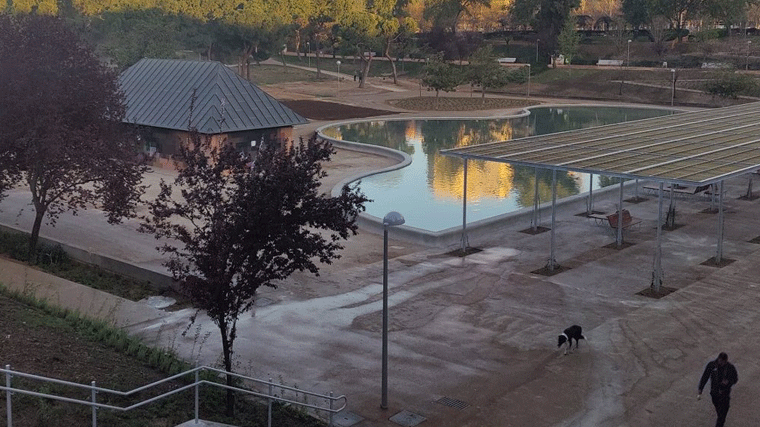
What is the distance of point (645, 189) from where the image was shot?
31703mm

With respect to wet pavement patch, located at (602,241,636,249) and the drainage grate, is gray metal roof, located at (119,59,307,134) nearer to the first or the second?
wet pavement patch, located at (602,241,636,249)

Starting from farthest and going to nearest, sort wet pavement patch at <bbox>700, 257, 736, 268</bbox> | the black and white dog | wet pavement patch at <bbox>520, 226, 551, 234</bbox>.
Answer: wet pavement patch at <bbox>520, 226, 551, 234</bbox>
wet pavement patch at <bbox>700, 257, 736, 268</bbox>
the black and white dog

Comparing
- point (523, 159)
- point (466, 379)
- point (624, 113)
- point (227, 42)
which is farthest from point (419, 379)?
point (227, 42)

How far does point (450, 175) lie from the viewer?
36.7 meters

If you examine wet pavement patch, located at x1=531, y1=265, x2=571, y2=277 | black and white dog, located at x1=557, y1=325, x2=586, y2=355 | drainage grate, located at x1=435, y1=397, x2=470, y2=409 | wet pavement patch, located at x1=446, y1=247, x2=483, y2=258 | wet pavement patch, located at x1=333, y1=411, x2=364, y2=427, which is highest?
black and white dog, located at x1=557, y1=325, x2=586, y2=355

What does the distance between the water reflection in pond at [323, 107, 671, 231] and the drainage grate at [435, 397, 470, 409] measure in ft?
42.3

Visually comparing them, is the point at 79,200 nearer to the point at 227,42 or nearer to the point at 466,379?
the point at 466,379

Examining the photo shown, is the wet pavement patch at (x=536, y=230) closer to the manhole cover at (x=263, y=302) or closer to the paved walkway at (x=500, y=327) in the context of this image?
the paved walkway at (x=500, y=327)

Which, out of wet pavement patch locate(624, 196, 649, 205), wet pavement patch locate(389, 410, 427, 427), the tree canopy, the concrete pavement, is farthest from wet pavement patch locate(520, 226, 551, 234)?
wet pavement patch locate(389, 410, 427, 427)

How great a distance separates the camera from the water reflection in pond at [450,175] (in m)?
29.4

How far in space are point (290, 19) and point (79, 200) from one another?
188 feet

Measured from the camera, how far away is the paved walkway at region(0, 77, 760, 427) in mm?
13594

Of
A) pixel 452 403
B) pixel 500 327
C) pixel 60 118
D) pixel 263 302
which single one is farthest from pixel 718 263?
pixel 60 118

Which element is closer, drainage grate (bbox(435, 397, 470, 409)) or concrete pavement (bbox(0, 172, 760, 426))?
drainage grate (bbox(435, 397, 470, 409))
